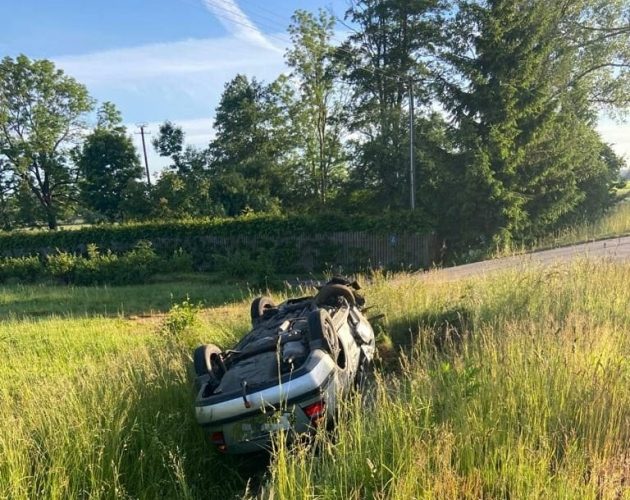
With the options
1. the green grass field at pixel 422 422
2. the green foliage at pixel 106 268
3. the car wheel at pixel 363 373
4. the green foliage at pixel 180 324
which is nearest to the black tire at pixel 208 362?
the green grass field at pixel 422 422

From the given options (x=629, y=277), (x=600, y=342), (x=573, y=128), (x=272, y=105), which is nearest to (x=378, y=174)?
(x=573, y=128)

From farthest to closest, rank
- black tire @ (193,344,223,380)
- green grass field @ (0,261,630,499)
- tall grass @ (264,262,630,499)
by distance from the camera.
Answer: black tire @ (193,344,223,380) → green grass field @ (0,261,630,499) → tall grass @ (264,262,630,499)

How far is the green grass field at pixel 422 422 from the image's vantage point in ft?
8.48

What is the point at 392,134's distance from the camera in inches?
1087

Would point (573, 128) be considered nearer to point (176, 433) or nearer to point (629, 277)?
point (629, 277)

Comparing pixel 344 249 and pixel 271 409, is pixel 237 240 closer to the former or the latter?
pixel 344 249

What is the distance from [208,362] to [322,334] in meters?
1.13

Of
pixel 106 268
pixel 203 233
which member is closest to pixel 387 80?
pixel 203 233

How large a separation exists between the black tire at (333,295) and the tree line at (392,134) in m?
16.1

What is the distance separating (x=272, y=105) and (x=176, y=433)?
121 ft

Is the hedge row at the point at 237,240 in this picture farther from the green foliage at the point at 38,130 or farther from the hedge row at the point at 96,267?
the green foliage at the point at 38,130

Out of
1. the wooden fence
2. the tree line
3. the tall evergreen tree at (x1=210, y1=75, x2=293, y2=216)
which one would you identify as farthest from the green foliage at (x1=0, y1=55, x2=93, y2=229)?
the wooden fence

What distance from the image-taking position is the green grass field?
2586 millimetres

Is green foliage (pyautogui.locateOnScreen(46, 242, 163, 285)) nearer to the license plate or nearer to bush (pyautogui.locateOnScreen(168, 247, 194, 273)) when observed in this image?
bush (pyautogui.locateOnScreen(168, 247, 194, 273))
